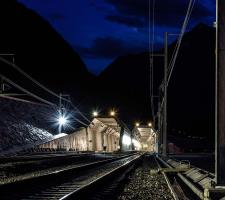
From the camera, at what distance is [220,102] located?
34.1 feet

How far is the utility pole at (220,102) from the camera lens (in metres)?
10.2

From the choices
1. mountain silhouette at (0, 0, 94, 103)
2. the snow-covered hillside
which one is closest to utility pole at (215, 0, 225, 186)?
the snow-covered hillside

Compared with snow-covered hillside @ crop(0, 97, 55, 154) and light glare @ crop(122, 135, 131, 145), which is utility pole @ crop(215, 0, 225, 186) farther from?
light glare @ crop(122, 135, 131, 145)

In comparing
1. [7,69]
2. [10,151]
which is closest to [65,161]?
[10,151]

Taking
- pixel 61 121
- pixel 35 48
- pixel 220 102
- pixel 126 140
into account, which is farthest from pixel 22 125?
pixel 35 48

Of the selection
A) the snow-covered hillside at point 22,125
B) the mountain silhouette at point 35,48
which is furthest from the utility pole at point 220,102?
the mountain silhouette at point 35,48

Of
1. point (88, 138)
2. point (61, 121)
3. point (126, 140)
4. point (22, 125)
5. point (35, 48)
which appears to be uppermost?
point (35, 48)

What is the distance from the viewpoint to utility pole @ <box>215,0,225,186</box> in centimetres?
1023

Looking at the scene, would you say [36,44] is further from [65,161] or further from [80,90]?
[65,161]

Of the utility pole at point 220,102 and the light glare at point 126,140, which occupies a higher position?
the utility pole at point 220,102

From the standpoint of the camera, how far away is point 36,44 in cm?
12012

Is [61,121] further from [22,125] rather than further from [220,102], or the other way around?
[220,102]

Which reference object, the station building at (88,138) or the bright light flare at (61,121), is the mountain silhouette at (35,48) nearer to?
the station building at (88,138)

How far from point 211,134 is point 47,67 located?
4243 centimetres
